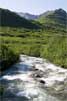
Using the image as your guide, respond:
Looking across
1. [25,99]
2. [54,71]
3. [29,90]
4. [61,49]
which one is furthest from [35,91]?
[61,49]

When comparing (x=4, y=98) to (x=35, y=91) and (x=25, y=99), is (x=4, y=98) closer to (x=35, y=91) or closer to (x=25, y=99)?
(x=25, y=99)

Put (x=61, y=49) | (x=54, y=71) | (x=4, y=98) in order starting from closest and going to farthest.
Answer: (x=4, y=98), (x=54, y=71), (x=61, y=49)

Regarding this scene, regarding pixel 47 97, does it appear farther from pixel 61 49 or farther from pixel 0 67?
pixel 61 49

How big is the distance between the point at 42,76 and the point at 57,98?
13491 mm

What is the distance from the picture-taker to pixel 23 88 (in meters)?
42.3

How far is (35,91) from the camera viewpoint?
1608 inches

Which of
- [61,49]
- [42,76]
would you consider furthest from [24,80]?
[61,49]

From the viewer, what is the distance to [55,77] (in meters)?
49.5

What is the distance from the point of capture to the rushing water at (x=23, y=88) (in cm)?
3738

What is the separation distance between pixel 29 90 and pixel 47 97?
4.07m

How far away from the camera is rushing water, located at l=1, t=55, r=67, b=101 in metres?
37.4

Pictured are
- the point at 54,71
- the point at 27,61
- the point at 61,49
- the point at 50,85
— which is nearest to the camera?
the point at 50,85

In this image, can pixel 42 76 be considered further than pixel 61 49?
No

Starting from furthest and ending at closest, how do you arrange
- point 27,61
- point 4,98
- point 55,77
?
point 27,61, point 55,77, point 4,98
